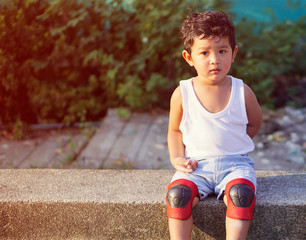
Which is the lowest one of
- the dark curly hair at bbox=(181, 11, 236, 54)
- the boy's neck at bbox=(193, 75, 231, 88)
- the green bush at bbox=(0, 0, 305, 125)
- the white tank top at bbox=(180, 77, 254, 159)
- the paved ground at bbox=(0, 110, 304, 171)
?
the paved ground at bbox=(0, 110, 304, 171)

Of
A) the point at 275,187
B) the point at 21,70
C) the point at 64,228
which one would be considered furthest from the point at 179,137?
the point at 21,70

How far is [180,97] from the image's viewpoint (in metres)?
2.13

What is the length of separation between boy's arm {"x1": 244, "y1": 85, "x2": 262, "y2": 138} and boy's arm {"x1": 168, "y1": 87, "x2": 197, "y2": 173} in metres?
0.33

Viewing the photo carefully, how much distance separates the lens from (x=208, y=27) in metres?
1.98

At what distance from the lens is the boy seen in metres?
1.93

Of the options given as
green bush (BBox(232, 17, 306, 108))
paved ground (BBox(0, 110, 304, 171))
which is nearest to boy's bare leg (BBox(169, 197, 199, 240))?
paved ground (BBox(0, 110, 304, 171))

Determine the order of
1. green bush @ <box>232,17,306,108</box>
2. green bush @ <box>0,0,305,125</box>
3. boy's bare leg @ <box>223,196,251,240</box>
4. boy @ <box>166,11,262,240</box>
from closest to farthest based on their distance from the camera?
boy's bare leg @ <box>223,196,251,240</box> < boy @ <box>166,11,262,240</box> < green bush @ <box>0,0,305,125</box> < green bush @ <box>232,17,306,108</box>

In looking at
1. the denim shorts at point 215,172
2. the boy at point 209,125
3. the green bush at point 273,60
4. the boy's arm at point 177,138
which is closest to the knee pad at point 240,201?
the boy at point 209,125

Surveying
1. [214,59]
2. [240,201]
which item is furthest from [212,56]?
[240,201]

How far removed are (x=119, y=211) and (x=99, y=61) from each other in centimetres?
276

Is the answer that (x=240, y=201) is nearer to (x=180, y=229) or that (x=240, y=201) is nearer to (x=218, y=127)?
(x=180, y=229)

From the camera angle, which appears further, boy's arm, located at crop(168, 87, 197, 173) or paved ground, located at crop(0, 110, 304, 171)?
paved ground, located at crop(0, 110, 304, 171)

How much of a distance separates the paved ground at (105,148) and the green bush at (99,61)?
0.75ft

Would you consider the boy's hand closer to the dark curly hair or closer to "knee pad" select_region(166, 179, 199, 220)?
"knee pad" select_region(166, 179, 199, 220)
